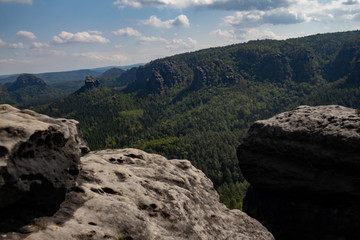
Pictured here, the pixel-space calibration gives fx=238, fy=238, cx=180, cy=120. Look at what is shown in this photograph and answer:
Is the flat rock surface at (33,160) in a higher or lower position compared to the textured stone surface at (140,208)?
higher

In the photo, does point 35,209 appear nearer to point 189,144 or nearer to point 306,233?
point 306,233

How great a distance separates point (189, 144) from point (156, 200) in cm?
16677

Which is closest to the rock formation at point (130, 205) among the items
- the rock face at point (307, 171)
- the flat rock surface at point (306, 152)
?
the rock face at point (307, 171)

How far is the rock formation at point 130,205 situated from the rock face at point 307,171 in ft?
20.5

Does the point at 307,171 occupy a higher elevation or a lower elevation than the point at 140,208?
lower

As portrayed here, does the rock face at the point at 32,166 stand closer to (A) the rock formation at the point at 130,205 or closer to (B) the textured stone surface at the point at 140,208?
(A) the rock formation at the point at 130,205

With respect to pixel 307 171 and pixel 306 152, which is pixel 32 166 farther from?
pixel 307 171

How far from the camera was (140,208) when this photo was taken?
1883 centimetres

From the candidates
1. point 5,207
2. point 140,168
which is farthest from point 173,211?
point 5,207

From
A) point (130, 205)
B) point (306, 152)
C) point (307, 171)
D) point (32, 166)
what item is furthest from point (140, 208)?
point (307, 171)

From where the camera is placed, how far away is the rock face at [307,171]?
2389 centimetres

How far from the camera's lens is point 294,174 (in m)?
27.0

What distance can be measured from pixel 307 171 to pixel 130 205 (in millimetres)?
19545

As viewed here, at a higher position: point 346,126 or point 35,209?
point 346,126
